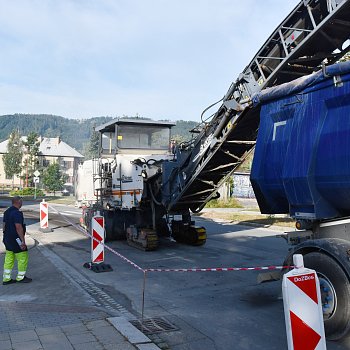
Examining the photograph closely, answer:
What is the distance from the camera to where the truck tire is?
4.43m

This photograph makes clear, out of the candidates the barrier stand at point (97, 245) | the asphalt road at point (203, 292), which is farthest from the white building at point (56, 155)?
the barrier stand at point (97, 245)

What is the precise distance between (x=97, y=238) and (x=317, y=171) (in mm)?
4790

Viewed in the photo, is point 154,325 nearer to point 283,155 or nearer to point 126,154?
point 283,155

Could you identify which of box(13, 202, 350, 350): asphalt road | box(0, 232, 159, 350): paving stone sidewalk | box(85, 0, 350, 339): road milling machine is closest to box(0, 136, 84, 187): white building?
box(85, 0, 350, 339): road milling machine

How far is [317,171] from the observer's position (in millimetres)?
5043

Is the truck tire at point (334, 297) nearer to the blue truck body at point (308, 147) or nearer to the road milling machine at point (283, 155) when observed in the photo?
the road milling machine at point (283, 155)

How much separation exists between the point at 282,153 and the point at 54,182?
50239 mm

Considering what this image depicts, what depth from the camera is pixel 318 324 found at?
3.25 metres

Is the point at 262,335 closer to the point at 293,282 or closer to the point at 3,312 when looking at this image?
the point at 293,282

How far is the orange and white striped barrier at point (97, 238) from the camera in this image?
8078 millimetres

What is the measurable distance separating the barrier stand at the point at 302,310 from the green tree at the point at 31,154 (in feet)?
195

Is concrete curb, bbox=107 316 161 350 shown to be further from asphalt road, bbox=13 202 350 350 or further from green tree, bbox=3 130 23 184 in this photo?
green tree, bbox=3 130 23 184

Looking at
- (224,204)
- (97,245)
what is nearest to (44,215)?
(97,245)

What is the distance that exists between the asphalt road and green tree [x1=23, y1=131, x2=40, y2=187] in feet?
162
